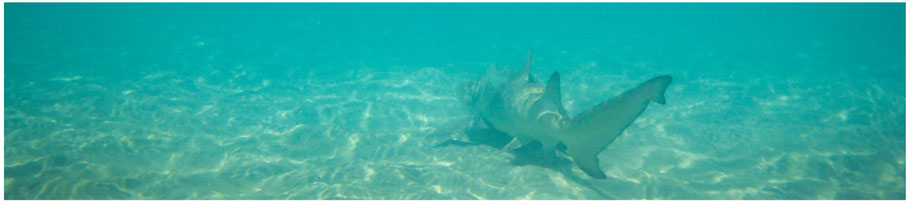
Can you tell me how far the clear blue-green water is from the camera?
577 centimetres

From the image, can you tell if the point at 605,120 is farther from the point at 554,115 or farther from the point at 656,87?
the point at 554,115

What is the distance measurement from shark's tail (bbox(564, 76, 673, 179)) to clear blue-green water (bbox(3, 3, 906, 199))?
1.98ft

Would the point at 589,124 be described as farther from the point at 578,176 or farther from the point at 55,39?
the point at 55,39

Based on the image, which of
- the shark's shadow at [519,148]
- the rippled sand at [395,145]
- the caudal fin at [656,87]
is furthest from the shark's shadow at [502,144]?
the caudal fin at [656,87]

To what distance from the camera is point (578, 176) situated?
19.4 ft

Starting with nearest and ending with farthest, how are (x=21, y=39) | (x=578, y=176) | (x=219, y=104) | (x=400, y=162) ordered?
(x=578, y=176), (x=400, y=162), (x=219, y=104), (x=21, y=39)

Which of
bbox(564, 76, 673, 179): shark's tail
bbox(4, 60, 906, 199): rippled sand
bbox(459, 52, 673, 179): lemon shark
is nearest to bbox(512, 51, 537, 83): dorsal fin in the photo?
bbox(459, 52, 673, 179): lemon shark

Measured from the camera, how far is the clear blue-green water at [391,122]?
577cm

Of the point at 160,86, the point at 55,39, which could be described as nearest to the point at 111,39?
the point at 55,39

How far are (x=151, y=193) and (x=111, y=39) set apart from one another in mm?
22306

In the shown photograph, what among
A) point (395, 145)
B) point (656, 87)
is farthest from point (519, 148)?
point (656, 87)

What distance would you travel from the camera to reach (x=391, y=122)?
9508 millimetres

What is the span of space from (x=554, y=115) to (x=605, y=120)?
940 mm

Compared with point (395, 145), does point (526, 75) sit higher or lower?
higher
